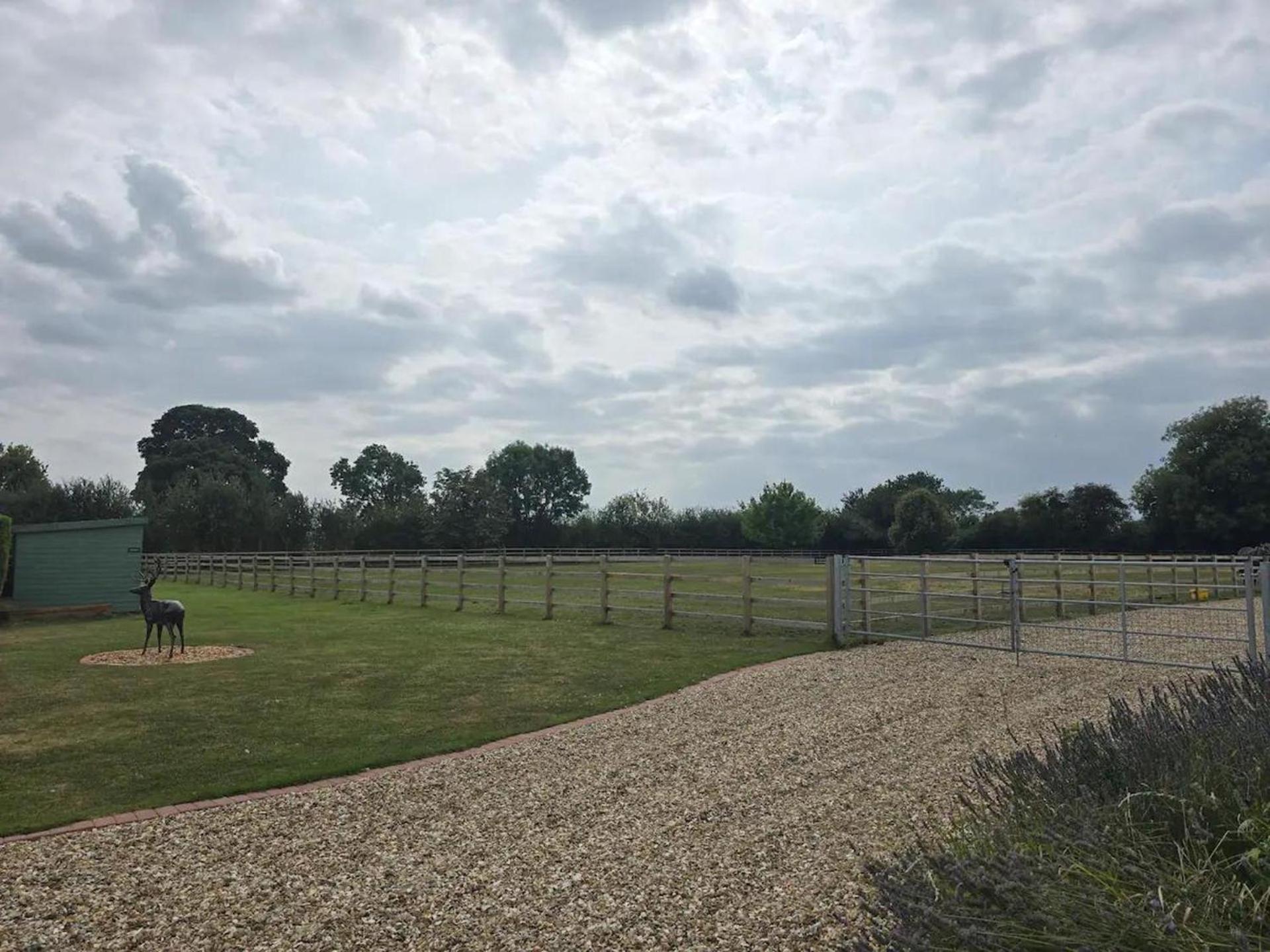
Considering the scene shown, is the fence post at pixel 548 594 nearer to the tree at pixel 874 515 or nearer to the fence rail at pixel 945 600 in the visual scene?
the fence rail at pixel 945 600

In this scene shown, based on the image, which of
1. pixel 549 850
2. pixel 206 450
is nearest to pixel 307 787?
pixel 549 850

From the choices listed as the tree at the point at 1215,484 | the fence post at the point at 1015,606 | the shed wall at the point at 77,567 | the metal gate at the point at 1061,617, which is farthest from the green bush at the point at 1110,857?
the tree at the point at 1215,484

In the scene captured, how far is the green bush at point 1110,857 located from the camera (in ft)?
6.43

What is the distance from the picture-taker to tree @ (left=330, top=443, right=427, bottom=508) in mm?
87188

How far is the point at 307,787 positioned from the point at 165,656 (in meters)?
7.45

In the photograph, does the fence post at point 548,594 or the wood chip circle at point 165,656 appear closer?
the wood chip circle at point 165,656

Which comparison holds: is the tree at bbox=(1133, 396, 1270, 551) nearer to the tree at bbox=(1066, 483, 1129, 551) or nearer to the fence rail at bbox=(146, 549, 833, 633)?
the tree at bbox=(1066, 483, 1129, 551)

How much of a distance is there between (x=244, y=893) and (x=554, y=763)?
250 centimetres

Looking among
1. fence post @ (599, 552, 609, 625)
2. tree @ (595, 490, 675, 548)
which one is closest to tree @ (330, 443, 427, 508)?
tree @ (595, 490, 675, 548)

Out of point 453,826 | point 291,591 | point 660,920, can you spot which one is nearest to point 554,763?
point 453,826

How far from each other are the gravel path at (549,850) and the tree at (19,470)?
49.4 m

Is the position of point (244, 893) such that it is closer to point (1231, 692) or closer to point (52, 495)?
point (1231, 692)

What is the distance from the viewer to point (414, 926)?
352 cm

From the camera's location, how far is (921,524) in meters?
44.2
